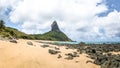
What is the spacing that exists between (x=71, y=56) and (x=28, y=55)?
5507mm

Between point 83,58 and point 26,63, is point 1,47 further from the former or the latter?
point 83,58

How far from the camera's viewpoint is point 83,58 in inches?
935

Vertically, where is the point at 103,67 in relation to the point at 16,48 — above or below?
below

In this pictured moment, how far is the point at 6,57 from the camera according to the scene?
2044 cm

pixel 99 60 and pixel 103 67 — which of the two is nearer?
pixel 103 67

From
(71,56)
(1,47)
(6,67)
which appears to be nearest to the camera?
(6,67)

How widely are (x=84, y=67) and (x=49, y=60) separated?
3.70 metres

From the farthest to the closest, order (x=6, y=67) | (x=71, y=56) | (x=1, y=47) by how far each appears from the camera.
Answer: (x=71, y=56)
(x=1, y=47)
(x=6, y=67)

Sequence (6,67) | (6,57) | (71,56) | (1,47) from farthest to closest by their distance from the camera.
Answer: (71,56), (1,47), (6,57), (6,67)

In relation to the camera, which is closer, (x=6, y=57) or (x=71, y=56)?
(x=6, y=57)

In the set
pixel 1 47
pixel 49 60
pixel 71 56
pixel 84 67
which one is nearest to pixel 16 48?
pixel 1 47

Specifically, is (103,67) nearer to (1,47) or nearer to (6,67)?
(6,67)

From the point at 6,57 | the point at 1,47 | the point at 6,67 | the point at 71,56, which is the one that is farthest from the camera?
the point at 71,56

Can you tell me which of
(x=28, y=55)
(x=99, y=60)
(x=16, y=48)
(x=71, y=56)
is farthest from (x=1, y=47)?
(x=99, y=60)
